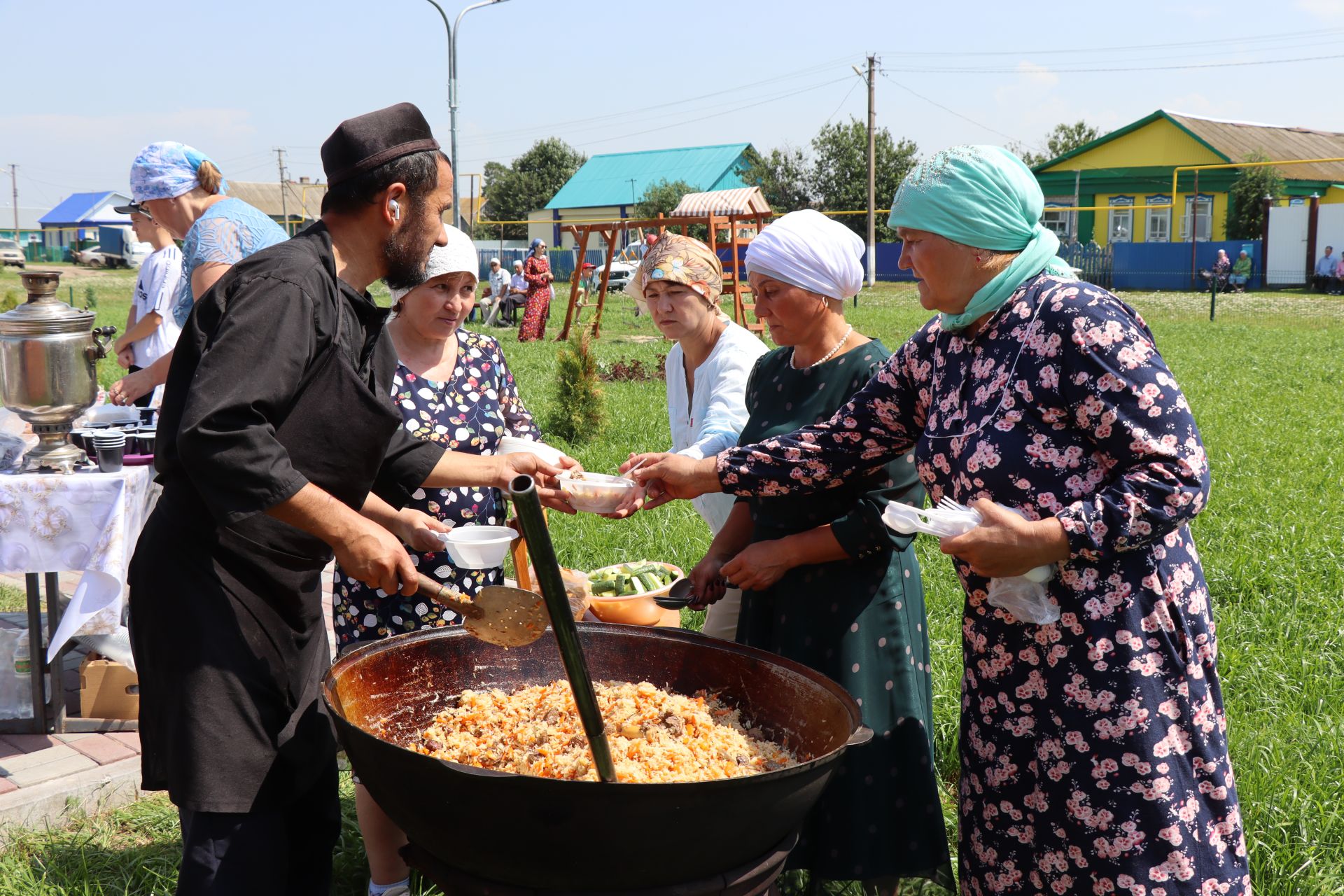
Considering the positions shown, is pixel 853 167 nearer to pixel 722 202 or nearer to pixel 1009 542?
pixel 722 202

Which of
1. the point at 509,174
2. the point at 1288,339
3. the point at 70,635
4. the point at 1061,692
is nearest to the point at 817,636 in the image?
the point at 1061,692

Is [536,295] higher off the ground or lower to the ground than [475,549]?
higher

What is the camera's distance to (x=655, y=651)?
257 centimetres

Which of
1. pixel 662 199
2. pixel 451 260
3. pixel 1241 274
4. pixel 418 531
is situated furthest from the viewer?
pixel 662 199

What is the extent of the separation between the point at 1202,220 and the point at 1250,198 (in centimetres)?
409

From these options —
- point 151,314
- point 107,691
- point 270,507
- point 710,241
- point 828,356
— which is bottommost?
point 107,691

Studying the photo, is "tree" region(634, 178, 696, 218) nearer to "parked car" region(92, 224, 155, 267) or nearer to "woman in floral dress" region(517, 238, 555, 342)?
"parked car" region(92, 224, 155, 267)

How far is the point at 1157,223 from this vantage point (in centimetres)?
3994

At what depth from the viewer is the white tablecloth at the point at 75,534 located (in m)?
3.65

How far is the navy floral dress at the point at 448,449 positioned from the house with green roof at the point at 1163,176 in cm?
3641

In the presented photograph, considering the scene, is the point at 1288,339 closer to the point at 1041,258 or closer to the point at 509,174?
the point at 1041,258

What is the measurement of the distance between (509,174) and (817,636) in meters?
65.1

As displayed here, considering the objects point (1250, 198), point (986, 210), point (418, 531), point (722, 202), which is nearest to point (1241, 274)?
point (1250, 198)

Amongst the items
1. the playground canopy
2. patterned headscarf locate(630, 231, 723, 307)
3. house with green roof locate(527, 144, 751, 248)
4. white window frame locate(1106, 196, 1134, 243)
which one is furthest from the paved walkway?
house with green roof locate(527, 144, 751, 248)
